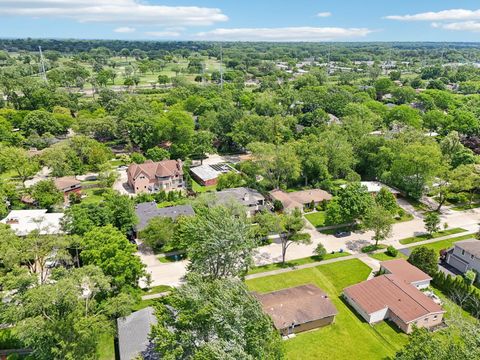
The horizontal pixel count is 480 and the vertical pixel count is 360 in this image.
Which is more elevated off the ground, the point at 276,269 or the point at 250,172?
the point at 250,172

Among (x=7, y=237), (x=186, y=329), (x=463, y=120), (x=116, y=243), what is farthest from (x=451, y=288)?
(x=463, y=120)

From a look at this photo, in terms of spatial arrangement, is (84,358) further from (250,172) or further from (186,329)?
(250,172)

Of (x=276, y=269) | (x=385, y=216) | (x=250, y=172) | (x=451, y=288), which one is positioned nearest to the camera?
(x=451, y=288)

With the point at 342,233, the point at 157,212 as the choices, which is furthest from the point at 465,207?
the point at 157,212

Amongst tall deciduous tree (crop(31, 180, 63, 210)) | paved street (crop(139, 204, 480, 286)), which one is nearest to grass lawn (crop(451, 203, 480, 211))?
paved street (crop(139, 204, 480, 286))

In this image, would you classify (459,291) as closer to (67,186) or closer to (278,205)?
(278,205)

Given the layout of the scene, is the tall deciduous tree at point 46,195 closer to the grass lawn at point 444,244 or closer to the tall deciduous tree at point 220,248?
the tall deciduous tree at point 220,248
